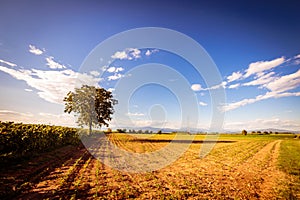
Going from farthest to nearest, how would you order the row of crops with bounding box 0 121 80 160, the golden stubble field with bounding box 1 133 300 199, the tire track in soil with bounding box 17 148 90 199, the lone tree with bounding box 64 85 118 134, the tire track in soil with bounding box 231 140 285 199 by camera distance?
the lone tree with bounding box 64 85 118 134 → the row of crops with bounding box 0 121 80 160 → the tire track in soil with bounding box 231 140 285 199 → the golden stubble field with bounding box 1 133 300 199 → the tire track in soil with bounding box 17 148 90 199

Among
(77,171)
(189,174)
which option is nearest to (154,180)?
(189,174)

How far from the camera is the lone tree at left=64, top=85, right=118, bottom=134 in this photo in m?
48.6

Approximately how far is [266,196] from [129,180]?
6967 millimetres

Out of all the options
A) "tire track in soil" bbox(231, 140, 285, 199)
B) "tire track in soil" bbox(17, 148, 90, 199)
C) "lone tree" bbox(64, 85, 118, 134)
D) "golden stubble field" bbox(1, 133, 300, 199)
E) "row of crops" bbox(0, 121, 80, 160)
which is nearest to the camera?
"tire track in soil" bbox(17, 148, 90, 199)

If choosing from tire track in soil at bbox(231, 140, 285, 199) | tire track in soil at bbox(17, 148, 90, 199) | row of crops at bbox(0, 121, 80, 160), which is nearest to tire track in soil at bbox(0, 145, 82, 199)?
tire track in soil at bbox(17, 148, 90, 199)

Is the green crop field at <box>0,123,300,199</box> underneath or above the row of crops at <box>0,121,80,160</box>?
underneath

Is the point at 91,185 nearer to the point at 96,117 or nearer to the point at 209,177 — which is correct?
the point at 209,177

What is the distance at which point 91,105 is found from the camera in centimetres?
4841

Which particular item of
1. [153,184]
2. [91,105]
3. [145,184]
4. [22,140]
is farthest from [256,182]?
[91,105]

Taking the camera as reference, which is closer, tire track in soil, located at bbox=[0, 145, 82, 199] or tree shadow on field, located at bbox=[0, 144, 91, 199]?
tree shadow on field, located at bbox=[0, 144, 91, 199]

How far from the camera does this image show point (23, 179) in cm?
1066

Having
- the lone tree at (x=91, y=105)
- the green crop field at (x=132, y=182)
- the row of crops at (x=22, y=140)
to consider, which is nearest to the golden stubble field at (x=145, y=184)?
the green crop field at (x=132, y=182)

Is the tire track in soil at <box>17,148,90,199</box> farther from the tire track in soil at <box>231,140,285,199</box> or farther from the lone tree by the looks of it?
the lone tree

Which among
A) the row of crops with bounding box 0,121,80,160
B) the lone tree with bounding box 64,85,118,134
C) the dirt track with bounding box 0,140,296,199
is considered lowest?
the dirt track with bounding box 0,140,296,199
